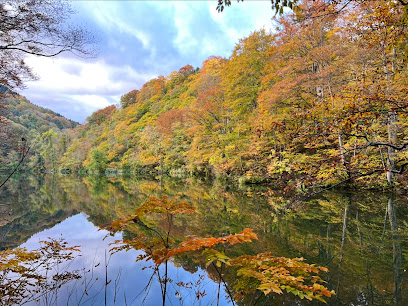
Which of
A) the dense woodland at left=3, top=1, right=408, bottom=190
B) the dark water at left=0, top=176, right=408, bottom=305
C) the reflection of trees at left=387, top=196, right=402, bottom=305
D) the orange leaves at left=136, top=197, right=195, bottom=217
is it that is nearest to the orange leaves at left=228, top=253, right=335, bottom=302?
the orange leaves at left=136, top=197, right=195, bottom=217

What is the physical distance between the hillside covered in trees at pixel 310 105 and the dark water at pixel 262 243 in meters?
1.50

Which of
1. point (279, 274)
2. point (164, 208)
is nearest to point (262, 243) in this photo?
point (279, 274)

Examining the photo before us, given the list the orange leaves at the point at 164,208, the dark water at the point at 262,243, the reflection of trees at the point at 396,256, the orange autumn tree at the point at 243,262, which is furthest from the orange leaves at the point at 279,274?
the reflection of trees at the point at 396,256

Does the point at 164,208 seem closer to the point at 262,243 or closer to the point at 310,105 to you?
the point at 262,243

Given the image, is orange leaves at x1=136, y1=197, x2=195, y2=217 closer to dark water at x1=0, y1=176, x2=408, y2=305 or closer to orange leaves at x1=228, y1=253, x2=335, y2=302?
dark water at x1=0, y1=176, x2=408, y2=305

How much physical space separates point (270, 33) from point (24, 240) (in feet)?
57.4

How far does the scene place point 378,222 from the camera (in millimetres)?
6660

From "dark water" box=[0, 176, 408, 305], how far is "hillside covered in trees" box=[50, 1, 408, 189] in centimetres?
150

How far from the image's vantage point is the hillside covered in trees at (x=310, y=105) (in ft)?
11.5

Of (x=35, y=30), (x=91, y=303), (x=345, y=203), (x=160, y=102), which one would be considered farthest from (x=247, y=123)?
(x=160, y=102)

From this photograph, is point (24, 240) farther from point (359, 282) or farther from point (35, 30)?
point (359, 282)

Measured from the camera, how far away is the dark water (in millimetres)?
3508

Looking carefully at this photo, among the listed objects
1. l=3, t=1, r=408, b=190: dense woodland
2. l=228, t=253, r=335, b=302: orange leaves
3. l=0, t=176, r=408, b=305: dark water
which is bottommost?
l=0, t=176, r=408, b=305: dark water

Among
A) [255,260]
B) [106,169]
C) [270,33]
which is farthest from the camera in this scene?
[106,169]
